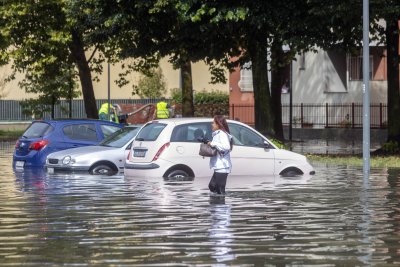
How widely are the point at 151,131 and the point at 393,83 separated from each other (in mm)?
12927

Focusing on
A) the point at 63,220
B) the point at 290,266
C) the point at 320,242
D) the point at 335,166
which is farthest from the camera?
the point at 335,166

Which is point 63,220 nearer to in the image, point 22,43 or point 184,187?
point 184,187

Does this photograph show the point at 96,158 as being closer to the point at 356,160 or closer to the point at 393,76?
the point at 356,160

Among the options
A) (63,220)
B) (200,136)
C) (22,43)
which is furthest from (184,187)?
(22,43)

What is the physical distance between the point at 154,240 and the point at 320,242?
1867 mm

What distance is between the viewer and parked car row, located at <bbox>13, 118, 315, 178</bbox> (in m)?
22.2

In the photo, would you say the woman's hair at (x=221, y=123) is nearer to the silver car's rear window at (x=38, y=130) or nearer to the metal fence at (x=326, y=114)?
the silver car's rear window at (x=38, y=130)

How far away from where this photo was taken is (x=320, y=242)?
1292 centimetres

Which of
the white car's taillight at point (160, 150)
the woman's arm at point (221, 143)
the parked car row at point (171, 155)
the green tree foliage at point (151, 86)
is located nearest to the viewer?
the woman's arm at point (221, 143)

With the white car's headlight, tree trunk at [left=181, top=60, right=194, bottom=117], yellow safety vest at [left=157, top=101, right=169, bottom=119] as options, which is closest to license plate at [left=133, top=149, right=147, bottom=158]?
the white car's headlight

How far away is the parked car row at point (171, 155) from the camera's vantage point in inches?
874

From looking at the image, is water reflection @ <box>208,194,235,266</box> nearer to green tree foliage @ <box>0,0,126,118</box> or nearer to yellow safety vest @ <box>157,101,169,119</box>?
green tree foliage @ <box>0,0,126,118</box>

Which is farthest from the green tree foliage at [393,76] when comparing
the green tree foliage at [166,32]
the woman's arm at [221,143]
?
the woman's arm at [221,143]

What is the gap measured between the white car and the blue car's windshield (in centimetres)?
253
